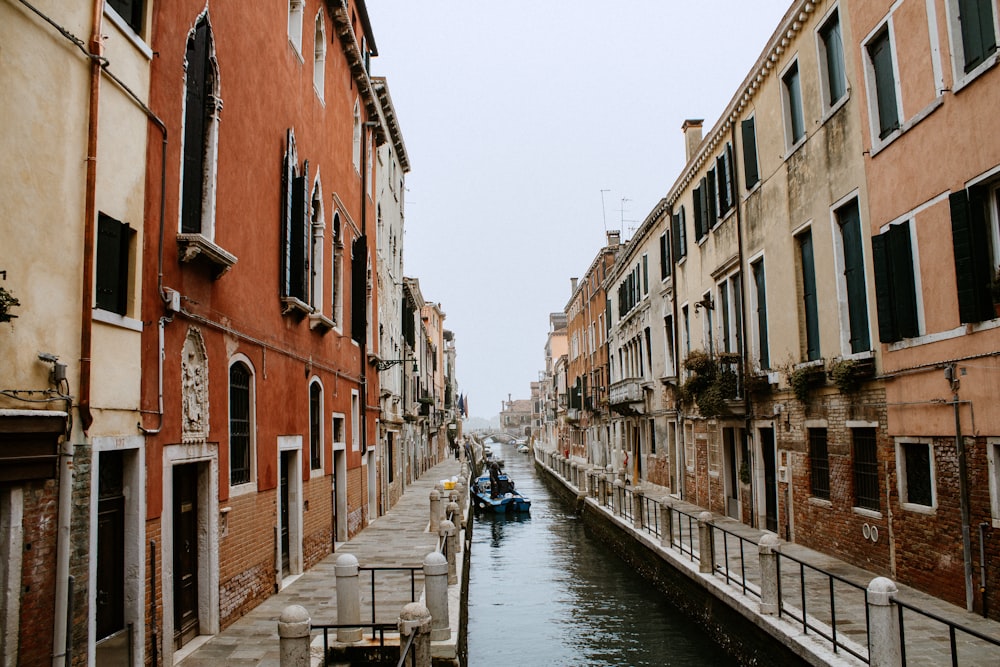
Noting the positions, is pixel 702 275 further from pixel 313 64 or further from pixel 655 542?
pixel 313 64

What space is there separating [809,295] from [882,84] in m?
3.83

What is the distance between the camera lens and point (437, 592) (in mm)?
8156

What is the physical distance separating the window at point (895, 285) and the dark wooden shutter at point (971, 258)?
1.05 m

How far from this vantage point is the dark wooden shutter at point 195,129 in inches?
307

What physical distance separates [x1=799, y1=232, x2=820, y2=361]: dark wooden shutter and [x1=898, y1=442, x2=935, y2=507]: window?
3108 mm

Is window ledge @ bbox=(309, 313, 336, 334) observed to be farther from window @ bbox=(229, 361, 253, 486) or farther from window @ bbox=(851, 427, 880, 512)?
window @ bbox=(851, 427, 880, 512)

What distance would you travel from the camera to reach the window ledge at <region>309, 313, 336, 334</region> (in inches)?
517

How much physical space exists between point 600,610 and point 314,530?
18.2ft

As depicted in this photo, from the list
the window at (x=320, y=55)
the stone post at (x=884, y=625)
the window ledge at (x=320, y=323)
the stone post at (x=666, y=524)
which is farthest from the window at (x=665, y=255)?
the stone post at (x=884, y=625)

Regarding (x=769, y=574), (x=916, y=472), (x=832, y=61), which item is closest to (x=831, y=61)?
(x=832, y=61)

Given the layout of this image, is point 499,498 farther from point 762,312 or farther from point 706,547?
point 706,547

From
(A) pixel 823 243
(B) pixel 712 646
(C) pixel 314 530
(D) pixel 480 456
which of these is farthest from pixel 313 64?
(D) pixel 480 456

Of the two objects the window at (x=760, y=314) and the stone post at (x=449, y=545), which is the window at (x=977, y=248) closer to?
the window at (x=760, y=314)

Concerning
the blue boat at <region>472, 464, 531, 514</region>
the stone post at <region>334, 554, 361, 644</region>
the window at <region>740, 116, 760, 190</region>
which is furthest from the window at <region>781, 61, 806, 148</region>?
the blue boat at <region>472, 464, 531, 514</region>
